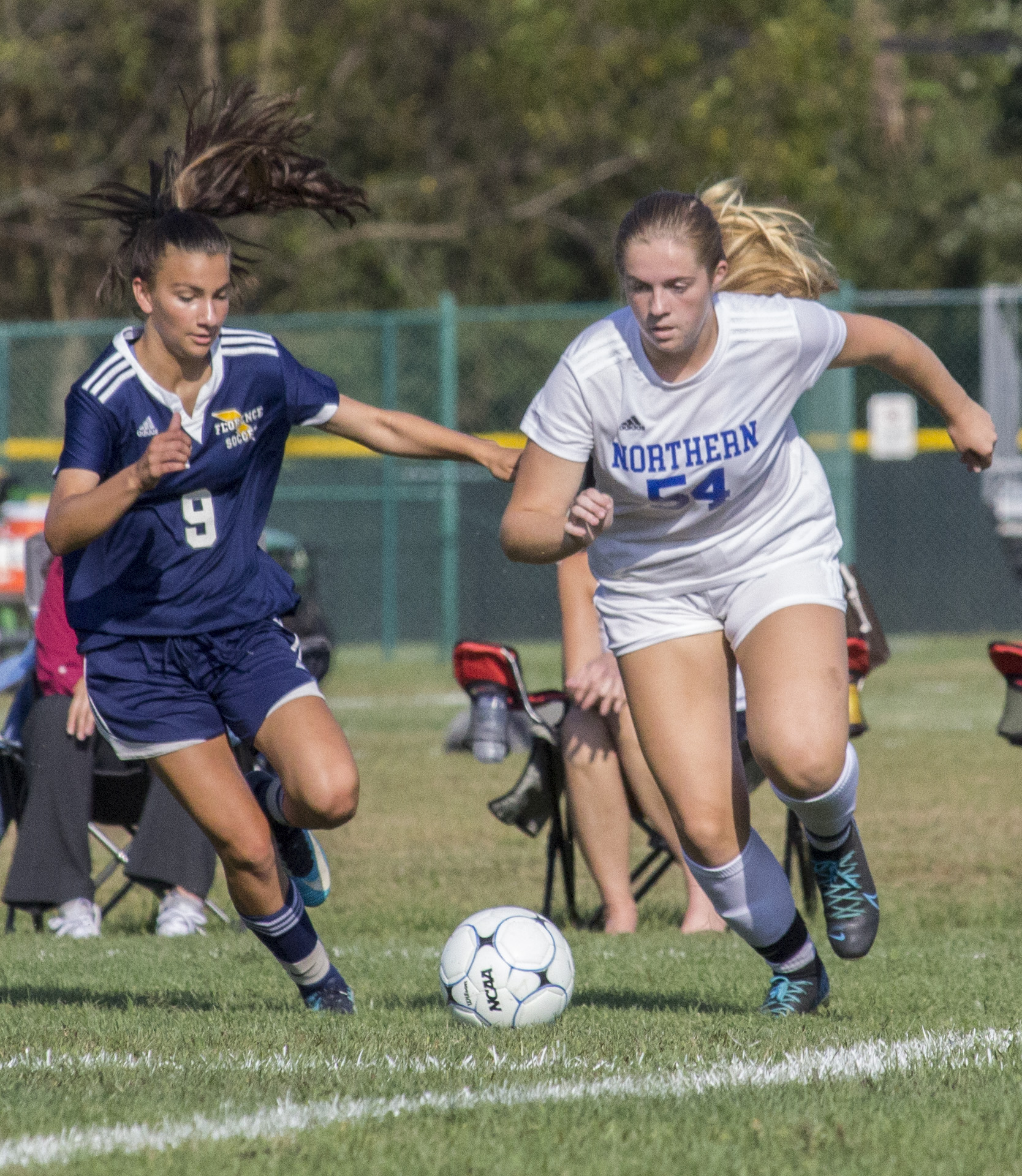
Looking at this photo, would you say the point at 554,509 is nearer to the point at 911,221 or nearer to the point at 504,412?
the point at 504,412

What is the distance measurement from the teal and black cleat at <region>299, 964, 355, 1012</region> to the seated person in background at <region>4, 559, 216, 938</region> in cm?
189

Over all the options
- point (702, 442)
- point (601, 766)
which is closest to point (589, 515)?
point (702, 442)

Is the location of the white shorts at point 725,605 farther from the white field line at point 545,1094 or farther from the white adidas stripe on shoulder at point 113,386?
the white adidas stripe on shoulder at point 113,386

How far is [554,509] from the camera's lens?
171 inches

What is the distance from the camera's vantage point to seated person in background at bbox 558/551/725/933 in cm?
639

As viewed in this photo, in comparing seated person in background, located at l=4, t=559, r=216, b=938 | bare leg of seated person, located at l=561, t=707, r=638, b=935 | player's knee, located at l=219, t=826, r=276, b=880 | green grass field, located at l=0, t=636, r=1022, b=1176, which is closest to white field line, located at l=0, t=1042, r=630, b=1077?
green grass field, located at l=0, t=636, r=1022, b=1176

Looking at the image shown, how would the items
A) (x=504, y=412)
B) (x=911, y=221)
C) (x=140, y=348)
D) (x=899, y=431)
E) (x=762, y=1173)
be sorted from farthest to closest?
1. (x=911, y=221)
2. (x=504, y=412)
3. (x=899, y=431)
4. (x=140, y=348)
5. (x=762, y=1173)

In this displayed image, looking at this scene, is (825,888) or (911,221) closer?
(825,888)

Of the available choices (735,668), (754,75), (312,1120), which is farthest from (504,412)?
(312,1120)

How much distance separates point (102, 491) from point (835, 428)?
1303 cm

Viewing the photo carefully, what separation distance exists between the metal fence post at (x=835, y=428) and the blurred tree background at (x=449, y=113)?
623 centimetres

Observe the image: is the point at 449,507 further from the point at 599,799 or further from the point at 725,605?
the point at 725,605

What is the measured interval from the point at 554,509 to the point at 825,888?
1186 mm

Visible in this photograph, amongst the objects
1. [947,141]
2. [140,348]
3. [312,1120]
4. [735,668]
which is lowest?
[312,1120]
